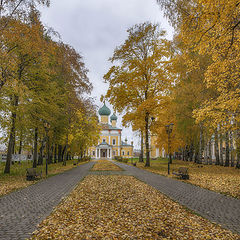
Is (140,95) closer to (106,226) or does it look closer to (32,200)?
(32,200)

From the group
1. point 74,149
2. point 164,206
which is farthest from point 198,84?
point 74,149

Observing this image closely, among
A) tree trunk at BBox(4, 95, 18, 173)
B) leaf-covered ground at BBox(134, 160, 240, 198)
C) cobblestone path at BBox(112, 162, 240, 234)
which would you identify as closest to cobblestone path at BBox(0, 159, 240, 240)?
cobblestone path at BBox(112, 162, 240, 234)

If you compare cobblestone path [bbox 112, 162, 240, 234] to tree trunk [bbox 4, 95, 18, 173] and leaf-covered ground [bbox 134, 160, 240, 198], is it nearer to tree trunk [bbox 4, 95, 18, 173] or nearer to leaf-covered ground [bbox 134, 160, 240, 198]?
leaf-covered ground [bbox 134, 160, 240, 198]

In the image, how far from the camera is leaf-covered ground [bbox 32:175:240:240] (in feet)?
13.7

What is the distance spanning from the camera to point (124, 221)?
16.3 ft

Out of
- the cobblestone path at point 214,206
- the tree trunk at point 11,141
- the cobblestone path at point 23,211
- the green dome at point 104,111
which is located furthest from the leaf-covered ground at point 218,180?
the green dome at point 104,111

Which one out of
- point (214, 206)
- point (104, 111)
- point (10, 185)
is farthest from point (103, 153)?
point (214, 206)

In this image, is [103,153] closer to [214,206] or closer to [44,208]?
[44,208]

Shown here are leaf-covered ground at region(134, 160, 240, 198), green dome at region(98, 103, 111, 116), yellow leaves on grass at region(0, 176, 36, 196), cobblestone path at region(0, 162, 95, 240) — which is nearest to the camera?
cobblestone path at region(0, 162, 95, 240)

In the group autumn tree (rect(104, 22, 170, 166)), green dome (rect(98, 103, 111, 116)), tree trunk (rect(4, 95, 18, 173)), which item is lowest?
tree trunk (rect(4, 95, 18, 173))

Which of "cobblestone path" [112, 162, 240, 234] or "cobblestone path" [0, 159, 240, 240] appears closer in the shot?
"cobblestone path" [0, 159, 240, 240]

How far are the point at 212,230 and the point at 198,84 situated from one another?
17827 mm

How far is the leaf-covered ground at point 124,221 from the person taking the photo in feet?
13.7

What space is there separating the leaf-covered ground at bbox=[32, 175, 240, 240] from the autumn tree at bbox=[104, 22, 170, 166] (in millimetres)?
12051
